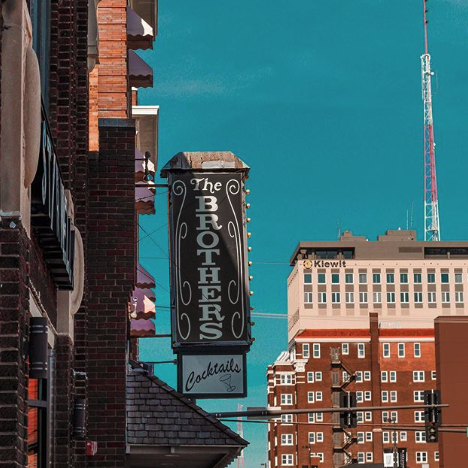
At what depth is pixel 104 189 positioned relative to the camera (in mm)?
20516

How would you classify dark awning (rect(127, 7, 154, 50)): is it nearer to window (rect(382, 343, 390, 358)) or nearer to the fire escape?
the fire escape

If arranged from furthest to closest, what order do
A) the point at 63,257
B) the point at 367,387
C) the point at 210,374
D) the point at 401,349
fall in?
the point at 401,349 → the point at 367,387 → the point at 210,374 → the point at 63,257

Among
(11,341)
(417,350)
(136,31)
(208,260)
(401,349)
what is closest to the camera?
(11,341)

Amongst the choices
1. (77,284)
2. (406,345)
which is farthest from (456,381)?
(77,284)

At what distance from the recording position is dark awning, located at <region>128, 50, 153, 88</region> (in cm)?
3594

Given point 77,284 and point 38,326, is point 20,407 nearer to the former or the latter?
point 38,326

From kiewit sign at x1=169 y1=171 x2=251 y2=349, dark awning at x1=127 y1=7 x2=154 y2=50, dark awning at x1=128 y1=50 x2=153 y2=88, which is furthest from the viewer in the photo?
dark awning at x1=128 y1=50 x2=153 y2=88

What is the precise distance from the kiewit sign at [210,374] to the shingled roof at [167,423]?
8.99 feet

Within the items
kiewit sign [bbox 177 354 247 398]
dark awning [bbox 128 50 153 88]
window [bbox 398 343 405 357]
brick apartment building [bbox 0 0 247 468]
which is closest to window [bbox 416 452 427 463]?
window [bbox 398 343 405 357]

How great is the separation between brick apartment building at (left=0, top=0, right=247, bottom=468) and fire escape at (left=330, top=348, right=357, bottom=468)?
156 m

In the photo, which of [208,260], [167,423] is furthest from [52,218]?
[208,260]

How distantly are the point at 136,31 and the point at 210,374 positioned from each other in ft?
38.9

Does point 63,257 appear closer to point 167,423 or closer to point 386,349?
point 167,423

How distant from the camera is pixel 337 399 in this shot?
604ft
